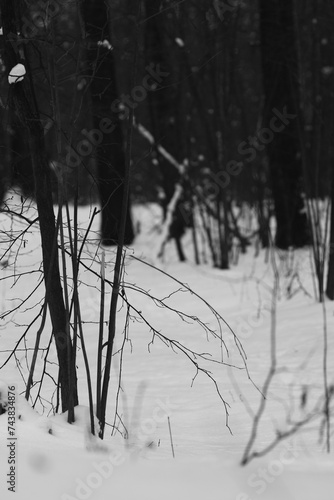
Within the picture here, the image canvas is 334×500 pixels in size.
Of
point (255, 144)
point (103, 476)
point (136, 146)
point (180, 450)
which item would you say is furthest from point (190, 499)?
point (136, 146)

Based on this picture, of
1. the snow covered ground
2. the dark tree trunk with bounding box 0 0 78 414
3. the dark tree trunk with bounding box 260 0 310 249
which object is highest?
the dark tree trunk with bounding box 260 0 310 249

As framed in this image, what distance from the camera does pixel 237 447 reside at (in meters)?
3.27

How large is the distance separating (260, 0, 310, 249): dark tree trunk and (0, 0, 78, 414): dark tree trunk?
21.6 feet

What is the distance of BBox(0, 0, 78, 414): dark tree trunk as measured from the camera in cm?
330

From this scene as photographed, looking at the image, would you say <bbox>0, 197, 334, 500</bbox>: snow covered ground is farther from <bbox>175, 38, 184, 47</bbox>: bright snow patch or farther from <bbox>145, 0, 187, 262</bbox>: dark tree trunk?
<bbox>175, 38, 184, 47</bbox>: bright snow patch

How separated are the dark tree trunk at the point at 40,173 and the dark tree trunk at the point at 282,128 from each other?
658cm

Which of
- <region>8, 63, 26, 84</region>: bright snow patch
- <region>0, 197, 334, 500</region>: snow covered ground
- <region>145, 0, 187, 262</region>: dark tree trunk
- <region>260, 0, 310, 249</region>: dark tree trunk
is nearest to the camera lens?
<region>0, 197, 334, 500</region>: snow covered ground

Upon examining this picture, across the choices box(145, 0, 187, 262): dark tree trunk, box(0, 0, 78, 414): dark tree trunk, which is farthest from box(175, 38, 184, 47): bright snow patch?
box(0, 0, 78, 414): dark tree trunk

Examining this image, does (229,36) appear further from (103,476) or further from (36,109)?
(103,476)

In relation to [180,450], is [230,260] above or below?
above

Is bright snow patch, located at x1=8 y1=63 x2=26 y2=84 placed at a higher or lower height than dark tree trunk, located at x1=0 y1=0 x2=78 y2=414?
higher

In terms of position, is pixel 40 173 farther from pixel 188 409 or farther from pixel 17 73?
pixel 188 409

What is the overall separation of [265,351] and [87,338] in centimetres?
177

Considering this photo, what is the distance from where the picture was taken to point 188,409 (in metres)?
4.35
